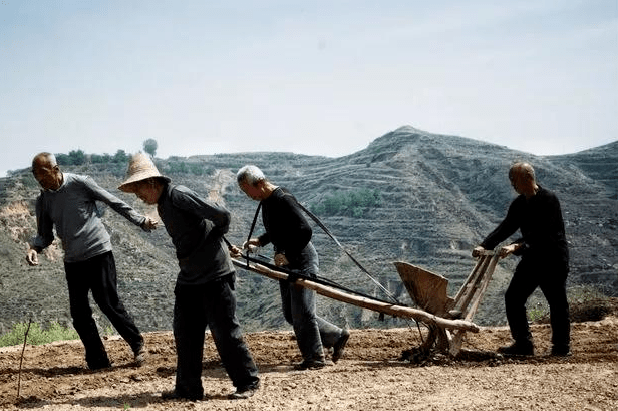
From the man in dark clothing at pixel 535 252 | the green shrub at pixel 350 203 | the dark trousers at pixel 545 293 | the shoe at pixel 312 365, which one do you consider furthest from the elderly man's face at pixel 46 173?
the green shrub at pixel 350 203

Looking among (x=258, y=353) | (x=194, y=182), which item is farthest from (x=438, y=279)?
(x=194, y=182)

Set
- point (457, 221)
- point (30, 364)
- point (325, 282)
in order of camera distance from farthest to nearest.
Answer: point (457, 221) < point (30, 364) < point (325, 282)

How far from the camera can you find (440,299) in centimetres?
675

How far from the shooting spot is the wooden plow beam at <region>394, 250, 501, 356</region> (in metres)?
6.70

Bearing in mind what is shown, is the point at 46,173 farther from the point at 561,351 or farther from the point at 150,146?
the point at 150,146

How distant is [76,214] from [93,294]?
757 millimetres

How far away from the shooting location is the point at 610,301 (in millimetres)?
11156

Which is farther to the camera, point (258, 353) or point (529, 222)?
point (258, 353)

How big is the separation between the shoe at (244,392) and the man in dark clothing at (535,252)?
2624 millimetres

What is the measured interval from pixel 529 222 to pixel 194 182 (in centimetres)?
5893

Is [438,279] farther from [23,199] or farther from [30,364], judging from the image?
[23,199]

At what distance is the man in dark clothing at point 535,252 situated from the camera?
697 cm

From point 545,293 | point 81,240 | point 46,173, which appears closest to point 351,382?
point 545,293

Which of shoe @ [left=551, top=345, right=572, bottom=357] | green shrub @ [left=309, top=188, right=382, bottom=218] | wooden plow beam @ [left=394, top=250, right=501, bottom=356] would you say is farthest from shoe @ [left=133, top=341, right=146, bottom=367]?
green shrub @ [left=309, top=188, right=382, bottom=218]
